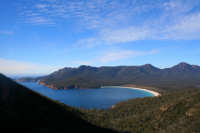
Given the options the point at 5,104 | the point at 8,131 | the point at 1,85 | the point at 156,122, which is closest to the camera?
the point at 8,131

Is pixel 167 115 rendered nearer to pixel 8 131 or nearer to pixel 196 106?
pixel 196 106

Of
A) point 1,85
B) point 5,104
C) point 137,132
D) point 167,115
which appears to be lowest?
point 137,132

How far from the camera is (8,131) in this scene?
59.7 feet

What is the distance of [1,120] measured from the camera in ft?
64.6

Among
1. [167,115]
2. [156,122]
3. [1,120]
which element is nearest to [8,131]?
[1,120]

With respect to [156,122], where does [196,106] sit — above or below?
above

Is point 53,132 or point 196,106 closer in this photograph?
point 53,132

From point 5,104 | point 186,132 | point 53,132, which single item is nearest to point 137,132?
point 186,132

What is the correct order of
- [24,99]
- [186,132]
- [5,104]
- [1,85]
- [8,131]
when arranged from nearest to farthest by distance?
1. [8,131]
2. [5,104]
3. [1,85]
4. [24,99]
5. [186,132]

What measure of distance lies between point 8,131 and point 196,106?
64.2 metres

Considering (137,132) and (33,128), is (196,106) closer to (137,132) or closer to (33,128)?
(137,132)

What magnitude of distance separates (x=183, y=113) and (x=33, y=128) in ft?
187

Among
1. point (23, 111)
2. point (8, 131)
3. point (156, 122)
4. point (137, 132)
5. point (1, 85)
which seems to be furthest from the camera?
point (156, 122)

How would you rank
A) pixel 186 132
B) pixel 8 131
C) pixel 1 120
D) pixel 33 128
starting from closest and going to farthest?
1. pixel 8 131
2. pixel 1 120
3. pixel 33 128
4. pixel 186 132
